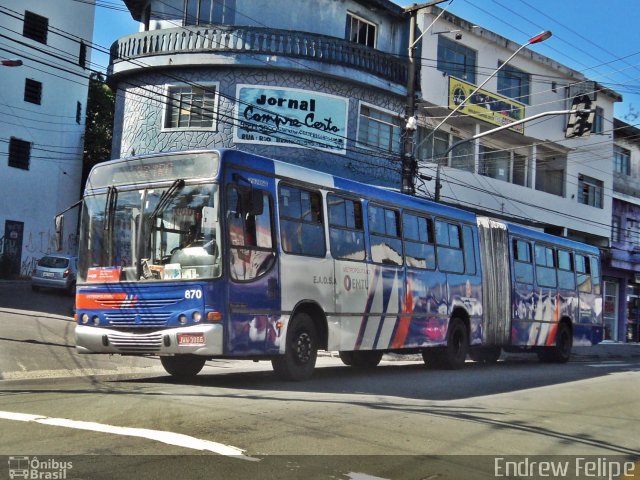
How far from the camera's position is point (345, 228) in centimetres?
1204

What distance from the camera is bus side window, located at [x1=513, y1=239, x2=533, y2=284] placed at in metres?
17.8

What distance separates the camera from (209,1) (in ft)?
78.6

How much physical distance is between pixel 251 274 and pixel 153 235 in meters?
1.44

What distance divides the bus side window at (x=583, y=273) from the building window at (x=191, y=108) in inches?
457

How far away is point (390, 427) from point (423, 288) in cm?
671

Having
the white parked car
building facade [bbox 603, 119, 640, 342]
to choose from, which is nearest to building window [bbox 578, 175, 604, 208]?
building facade [bbox 603, 119, 640, 342]

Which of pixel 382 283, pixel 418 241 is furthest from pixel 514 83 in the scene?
pixel 382 283

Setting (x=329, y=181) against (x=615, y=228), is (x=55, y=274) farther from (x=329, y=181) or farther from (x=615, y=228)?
(x=615, y=228)

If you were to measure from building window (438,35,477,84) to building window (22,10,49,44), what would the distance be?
19.8 metres

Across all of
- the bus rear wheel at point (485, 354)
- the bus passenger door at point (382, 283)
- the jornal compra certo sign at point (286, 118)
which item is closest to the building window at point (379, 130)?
the jornal compra certo sign at point (286, 118)

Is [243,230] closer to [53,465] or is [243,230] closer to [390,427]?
[390,427]

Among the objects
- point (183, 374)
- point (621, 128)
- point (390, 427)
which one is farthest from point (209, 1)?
point (621, 128)

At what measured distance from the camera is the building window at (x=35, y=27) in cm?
3550

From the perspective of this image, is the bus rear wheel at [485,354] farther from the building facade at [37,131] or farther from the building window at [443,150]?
the building facade at [37,131]
